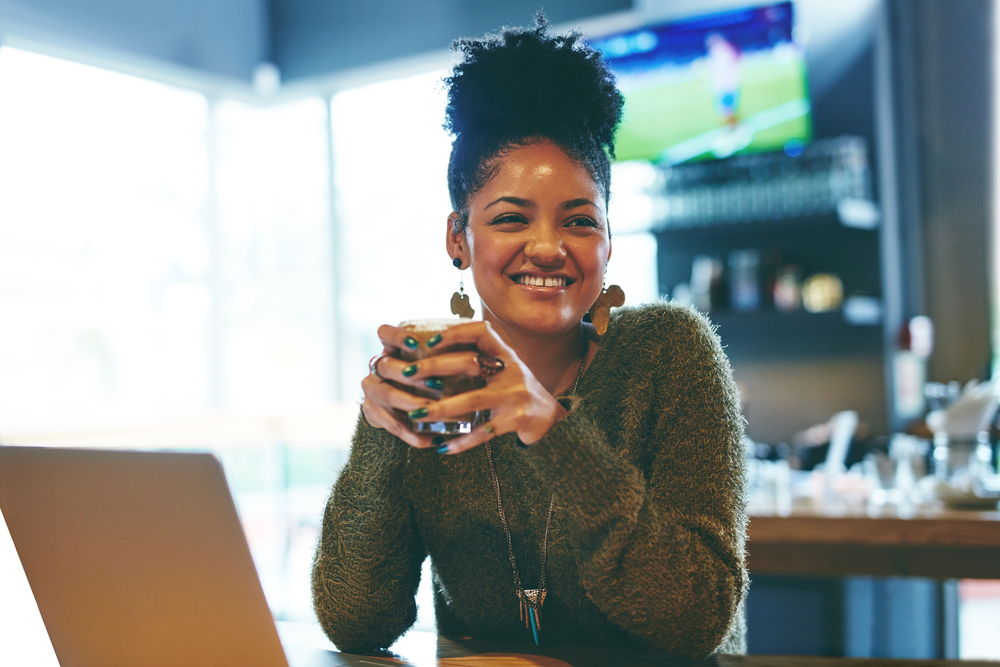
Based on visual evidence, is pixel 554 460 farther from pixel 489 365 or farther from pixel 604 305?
pixel 604 305

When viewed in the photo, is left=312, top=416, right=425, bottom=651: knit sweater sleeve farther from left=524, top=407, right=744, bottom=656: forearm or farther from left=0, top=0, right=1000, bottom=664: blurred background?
left=0, top=0, right=1000, bottom=664: blurred background

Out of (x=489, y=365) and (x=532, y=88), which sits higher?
(x=532, y=88)

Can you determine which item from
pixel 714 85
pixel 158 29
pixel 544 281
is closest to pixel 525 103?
pixel 544 281

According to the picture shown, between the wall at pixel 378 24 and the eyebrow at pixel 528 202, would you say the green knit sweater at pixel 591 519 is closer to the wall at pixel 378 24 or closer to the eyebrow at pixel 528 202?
the eyebrow at pixel 528 202

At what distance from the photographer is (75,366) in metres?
4.70

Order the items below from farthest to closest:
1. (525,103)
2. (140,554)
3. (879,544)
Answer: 1. (879,544)
2. (525,103)
3. (140,554)

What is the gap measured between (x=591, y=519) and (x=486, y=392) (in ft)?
0.78

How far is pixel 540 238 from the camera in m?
1.21

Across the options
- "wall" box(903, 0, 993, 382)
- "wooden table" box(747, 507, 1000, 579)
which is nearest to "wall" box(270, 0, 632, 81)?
"wall" box(903, 0, 993, 382)

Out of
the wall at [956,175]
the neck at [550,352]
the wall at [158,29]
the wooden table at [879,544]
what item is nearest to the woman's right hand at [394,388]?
the neck at [550,352]

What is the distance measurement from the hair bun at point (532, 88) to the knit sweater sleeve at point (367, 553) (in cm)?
51

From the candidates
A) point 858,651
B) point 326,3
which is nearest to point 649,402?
point 858,651

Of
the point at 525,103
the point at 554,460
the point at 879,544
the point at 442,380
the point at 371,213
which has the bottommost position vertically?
the point at 879,544

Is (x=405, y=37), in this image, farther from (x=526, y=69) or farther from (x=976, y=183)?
(x=526, y=69)
